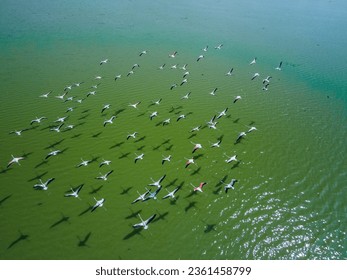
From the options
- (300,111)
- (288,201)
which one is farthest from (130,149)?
(300,111)

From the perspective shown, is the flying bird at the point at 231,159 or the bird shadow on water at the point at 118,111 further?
the bird shadow on water at the point at 118,111

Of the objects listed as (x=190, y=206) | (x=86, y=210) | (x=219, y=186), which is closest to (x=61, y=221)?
(x=86, y=210)

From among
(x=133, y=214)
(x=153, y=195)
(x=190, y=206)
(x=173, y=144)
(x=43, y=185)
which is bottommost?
(x=133, y=214)

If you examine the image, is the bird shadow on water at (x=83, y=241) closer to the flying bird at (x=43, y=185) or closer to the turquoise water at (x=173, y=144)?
the turquoise water at (x=173, y=144)

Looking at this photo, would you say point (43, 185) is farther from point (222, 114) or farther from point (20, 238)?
point (222, 114)

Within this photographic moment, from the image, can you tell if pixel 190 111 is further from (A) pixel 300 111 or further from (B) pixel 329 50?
(B) pixel 329 50

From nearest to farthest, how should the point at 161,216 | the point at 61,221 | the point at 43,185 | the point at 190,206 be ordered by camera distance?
the point at 61,221 → the point at 161,216 → the point at 190,206 → the point at 43,185

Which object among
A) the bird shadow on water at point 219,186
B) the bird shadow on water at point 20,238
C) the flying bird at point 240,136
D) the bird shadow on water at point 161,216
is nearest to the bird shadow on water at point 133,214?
the bird shadow on water at point 161,216

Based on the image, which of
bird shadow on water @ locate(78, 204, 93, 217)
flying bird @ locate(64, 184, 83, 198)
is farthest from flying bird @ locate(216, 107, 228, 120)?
bird shadow on water @ locate(78, 204, 93, 217)

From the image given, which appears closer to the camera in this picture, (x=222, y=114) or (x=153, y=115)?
(x=222, y=114)
